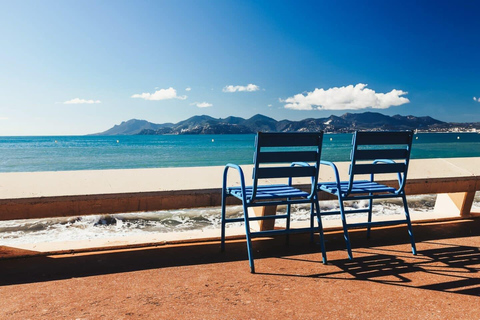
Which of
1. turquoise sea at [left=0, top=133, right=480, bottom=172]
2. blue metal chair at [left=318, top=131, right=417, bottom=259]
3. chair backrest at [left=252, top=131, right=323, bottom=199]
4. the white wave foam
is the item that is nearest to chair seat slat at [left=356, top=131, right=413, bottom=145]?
blue metal chair at [left=318, top=131, right=417, bottom=259]

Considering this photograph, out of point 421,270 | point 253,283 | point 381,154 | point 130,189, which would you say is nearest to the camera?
point 253,283

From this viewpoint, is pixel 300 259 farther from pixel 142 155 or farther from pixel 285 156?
pixel 142 155

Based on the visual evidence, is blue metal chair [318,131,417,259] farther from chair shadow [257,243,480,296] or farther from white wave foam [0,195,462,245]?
white wave foam [0,195,462,245]

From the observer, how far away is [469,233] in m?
4.93

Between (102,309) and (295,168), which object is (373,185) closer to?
(295,168)

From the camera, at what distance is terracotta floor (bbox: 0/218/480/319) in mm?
2738

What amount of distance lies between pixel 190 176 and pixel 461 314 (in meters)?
3.33

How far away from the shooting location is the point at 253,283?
3.28 meters

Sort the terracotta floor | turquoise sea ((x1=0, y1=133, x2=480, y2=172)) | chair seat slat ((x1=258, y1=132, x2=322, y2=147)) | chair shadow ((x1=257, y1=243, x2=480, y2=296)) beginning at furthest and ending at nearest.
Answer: turquoise sea ((x1=0, y1=133, x2=480, y2=172)) < chair seat slat ((x1=258, y1=132, x2=322, y2=147)) < chair shadow ((x1=257, y1=243, x2=480, y2=296)) < the terracotta floor

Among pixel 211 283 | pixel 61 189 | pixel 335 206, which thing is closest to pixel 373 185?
pixel 211 283

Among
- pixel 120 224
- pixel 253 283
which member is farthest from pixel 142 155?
pixel 253 283

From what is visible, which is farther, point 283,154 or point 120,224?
point 120,224

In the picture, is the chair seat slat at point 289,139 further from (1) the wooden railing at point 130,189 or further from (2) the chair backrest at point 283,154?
(1) the wooden railing at point 130,189

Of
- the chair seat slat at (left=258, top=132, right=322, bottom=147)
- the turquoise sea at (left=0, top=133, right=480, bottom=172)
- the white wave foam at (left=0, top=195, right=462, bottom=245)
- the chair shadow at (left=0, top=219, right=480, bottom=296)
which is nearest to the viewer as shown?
the chair shadow at (left=0, top=219, right=480, bottom=296)
